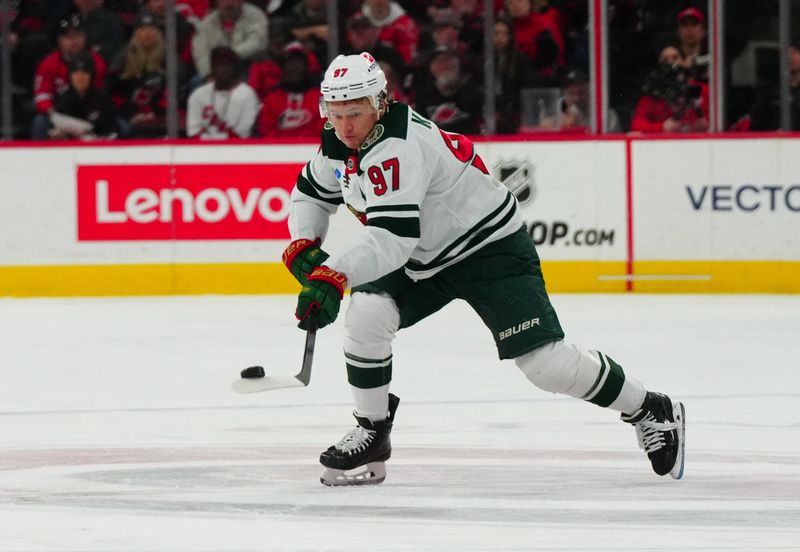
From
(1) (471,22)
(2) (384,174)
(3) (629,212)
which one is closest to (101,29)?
(1) (471,22)

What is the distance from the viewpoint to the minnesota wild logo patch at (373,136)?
3490 millimetres

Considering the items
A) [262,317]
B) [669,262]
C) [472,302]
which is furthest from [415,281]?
[669,262]

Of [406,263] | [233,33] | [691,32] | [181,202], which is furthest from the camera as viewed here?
[233,33]

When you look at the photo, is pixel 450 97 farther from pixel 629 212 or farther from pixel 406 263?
pixel 406 263

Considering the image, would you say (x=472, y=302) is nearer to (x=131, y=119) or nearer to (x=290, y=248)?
(x=290, y=248)

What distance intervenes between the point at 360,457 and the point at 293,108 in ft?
18.0

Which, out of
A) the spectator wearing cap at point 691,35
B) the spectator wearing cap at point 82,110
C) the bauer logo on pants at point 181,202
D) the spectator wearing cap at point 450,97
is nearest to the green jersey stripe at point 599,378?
the bauer logo on pants at point 181,202

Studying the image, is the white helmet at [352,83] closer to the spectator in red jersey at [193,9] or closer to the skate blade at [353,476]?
the skate blade at [353,476]

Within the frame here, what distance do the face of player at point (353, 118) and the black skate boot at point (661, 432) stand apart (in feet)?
3.17

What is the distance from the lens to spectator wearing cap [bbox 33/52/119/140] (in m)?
8.95

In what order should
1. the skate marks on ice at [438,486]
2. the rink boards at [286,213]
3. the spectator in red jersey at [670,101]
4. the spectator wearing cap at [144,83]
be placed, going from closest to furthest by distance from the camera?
the skate marks on ice at [438,486], the rink boards at [286,213], the spectator in red jersey at [670,101], the spectator wearing cap at [144,83]

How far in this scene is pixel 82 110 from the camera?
9.01 meters

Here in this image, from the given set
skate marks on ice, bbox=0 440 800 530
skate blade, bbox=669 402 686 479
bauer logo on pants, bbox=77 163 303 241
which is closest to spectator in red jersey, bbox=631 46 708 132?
bauer logo on pants, bbox=77 163 303 241

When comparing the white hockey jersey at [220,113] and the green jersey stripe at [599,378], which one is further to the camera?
the white hockey jersey at [220,113]
